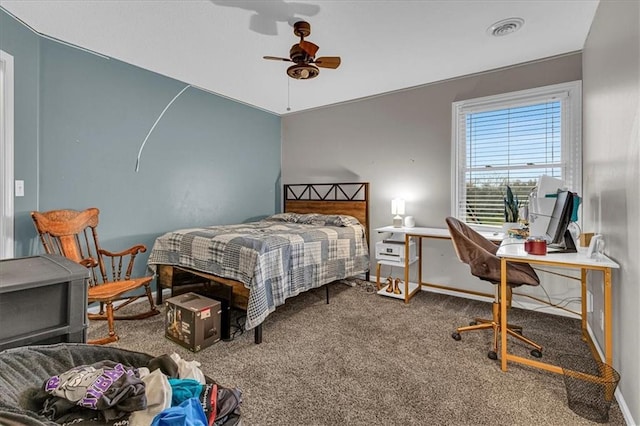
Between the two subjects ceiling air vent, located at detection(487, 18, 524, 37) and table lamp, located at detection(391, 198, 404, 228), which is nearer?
ceiling air vent, located at detection(487, 18, 524, 37)

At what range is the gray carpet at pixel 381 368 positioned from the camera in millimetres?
1651

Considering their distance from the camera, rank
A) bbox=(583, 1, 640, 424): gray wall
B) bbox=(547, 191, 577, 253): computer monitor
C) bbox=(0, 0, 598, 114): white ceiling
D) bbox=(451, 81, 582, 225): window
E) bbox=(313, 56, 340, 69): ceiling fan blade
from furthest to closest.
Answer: bbox=(451, 81, 582, 225): window < bbox=(313, 56, 340, 69): ceiling fan blade < bbox=(0, 0, 598, 114): white ceiling < bbox=(547, 191, 577, 253): computer monitor < bbox=(583, 1, 640, 424): gray wall

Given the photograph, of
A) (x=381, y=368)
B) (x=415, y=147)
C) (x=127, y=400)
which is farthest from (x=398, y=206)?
(x=127, y=400)

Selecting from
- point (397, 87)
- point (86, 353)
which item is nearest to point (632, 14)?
point (397, 87)

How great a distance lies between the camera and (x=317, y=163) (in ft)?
15.8

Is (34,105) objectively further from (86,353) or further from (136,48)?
(86,353)

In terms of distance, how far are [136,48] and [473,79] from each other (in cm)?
356

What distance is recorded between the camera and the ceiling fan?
2441mm

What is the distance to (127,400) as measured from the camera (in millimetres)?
994

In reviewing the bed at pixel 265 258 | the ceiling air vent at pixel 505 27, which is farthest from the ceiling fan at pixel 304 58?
the bed at pixel 265 258

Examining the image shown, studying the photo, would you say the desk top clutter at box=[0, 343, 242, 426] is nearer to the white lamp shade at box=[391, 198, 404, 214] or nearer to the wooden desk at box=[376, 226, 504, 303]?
the wooden desk at box=[376, 226, 504, 303]

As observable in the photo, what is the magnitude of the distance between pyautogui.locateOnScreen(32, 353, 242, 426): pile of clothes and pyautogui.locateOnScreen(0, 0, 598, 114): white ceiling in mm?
2402

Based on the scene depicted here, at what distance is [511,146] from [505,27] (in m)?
1.27

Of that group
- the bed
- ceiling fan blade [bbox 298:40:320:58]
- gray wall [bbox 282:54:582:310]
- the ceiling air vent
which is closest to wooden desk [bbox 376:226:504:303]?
gray wall [bbox 282:54:582:310]
